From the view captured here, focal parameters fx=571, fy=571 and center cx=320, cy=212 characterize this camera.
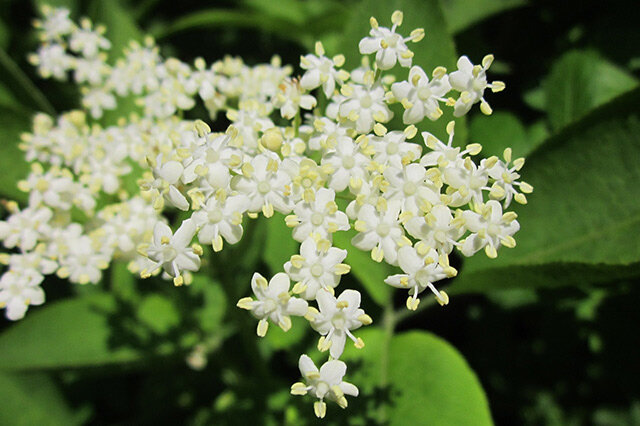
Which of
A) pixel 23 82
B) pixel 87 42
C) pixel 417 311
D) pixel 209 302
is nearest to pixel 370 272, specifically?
pixel 417 311

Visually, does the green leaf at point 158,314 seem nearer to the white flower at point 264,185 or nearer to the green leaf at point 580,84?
the white flower at point 264,185

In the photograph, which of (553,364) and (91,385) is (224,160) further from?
(553,364)

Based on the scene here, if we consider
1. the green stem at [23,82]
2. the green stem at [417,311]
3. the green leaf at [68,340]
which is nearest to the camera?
the green leaf at [68,340]

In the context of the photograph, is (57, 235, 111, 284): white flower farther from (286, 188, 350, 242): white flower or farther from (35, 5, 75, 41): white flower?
(35, 5, 75, 41): white flower

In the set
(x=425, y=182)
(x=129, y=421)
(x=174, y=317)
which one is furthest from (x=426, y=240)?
(x=129, y=421)

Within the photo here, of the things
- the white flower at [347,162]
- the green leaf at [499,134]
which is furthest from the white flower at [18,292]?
the green leaf at [499,134]

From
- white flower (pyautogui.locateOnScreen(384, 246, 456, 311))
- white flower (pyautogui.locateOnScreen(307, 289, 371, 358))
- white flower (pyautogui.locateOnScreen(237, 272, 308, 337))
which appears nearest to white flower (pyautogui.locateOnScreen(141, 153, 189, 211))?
white flower (pyautogui.locateOnScreen(237, 272, 308, 337))

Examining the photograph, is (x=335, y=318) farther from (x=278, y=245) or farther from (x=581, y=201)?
(x=581, y=201)
